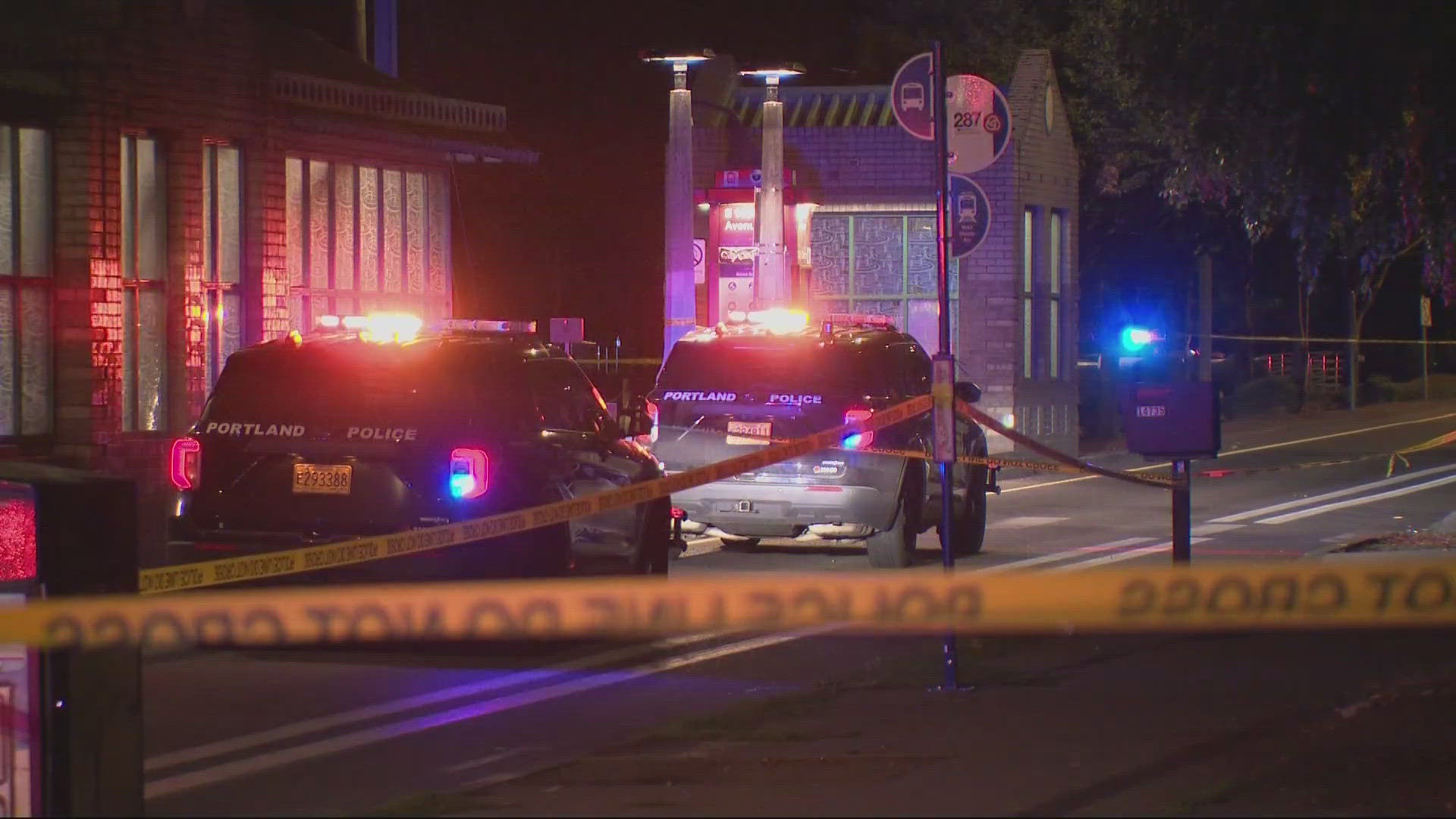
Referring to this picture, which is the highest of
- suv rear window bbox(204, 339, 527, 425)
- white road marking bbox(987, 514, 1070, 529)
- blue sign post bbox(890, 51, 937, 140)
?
blue sign post bbox(890, 51, 937, 140)

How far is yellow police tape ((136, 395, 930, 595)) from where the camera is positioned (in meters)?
9.28

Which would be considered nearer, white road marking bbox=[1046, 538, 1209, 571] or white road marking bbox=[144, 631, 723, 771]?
white road marking bbox=[144, 631, 723, 771]

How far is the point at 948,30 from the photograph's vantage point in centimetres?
4291

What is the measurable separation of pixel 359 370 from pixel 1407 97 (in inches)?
310

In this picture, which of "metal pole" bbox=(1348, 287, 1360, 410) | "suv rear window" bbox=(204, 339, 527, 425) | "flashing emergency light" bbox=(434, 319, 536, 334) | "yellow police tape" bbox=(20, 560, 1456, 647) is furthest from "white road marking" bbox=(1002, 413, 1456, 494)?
"yellow police tape" bbox=(20, 560, 1456, 647)

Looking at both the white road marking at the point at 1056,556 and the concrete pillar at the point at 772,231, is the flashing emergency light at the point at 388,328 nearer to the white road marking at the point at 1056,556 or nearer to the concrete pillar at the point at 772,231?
the white road marking at the point at 1056,556

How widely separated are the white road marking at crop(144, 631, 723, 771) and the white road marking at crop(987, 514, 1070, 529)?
7.45 meters

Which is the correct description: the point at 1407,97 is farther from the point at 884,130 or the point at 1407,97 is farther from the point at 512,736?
the point at 884,130

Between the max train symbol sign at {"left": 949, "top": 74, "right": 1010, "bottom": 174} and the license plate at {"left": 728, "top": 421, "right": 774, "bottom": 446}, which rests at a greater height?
the max train symbol sign at {"left": 949, "top": 74, "right": 1010, "bottom": 174}

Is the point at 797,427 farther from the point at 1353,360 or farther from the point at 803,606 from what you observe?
the point at 1353,360

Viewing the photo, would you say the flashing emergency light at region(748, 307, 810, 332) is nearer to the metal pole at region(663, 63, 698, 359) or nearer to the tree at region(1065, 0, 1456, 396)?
the tree at region(1065, 0, 1456, 396)

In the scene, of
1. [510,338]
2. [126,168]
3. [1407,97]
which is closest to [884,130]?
[126,168]

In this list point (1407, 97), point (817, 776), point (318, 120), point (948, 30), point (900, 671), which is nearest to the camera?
point (817, 776)

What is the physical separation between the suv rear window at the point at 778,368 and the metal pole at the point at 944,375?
4.35m
